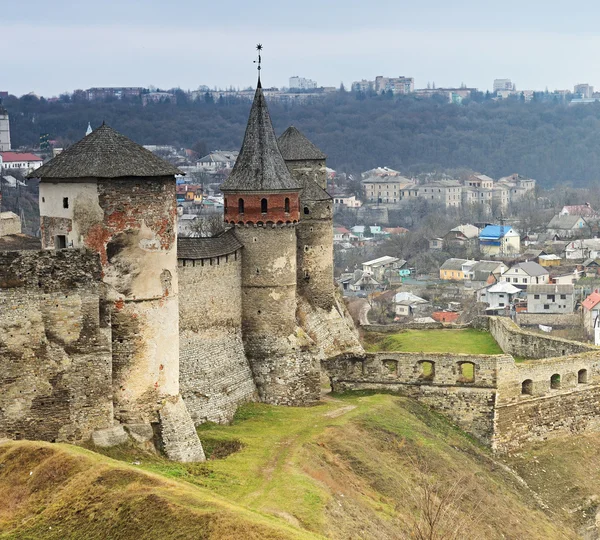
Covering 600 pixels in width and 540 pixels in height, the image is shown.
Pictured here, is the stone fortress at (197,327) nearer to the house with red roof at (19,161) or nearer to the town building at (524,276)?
the town building at (524,276)

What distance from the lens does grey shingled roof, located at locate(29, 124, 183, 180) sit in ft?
89.7

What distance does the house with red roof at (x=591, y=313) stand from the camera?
297 ft

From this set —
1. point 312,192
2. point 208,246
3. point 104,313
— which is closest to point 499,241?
point 312,192

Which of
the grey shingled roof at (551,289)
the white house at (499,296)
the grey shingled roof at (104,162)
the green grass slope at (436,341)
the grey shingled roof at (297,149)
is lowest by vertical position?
the white house at (499,296)

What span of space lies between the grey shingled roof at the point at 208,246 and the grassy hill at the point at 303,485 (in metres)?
4.47

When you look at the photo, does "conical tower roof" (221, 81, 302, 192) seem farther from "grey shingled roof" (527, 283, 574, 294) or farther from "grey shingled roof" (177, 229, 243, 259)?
"grey shingled roof" (527, 283, 574, 294)

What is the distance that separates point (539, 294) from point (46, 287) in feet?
264

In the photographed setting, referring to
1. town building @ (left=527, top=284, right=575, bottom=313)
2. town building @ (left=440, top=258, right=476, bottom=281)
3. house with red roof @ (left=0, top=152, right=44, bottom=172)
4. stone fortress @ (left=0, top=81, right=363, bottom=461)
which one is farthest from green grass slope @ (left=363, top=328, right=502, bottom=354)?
house with red roof @ (left=0, top=152, right=44, bottom=172)

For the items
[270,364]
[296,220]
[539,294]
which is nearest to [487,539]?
[270,364]

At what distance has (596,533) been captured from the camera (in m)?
37.2

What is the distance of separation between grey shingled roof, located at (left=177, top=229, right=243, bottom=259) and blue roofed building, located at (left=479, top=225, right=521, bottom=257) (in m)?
109

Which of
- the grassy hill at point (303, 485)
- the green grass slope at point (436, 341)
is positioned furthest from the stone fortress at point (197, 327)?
the grassy hill at point (303, 485)

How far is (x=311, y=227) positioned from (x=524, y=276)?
7507 centimetres

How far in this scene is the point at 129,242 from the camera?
1085 inches
